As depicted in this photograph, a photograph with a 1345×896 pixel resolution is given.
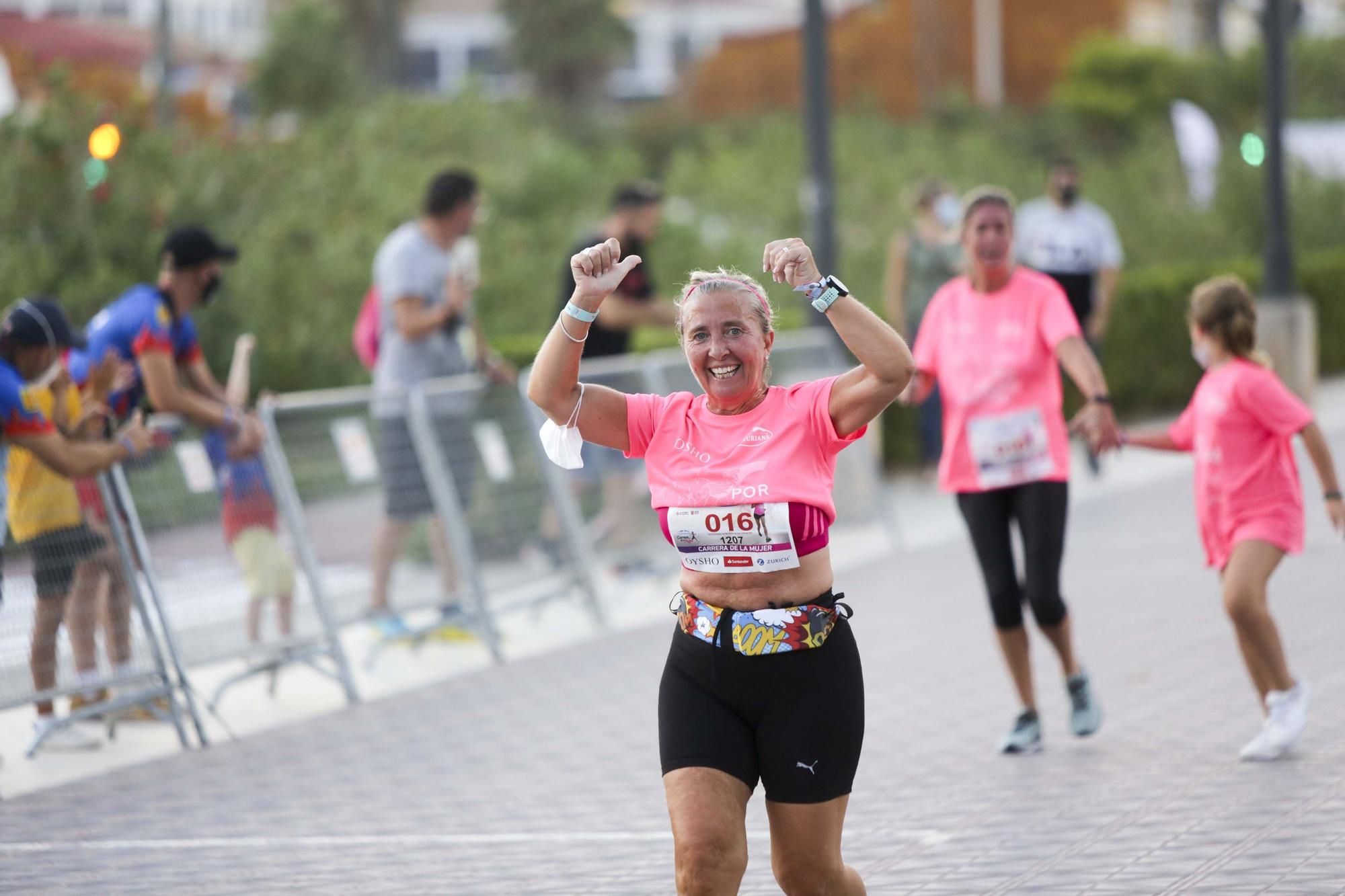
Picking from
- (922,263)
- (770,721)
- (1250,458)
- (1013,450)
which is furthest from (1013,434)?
(922,263)

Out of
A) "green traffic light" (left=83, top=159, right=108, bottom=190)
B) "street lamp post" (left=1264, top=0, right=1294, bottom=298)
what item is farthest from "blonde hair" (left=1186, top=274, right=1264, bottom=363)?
"street lamp post" (left=1264, top=0, right=1294, bottom=298)

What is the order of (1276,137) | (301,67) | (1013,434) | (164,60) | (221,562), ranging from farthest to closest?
1. (301,67)
2. (164,60)
3. (1276,137)
4. (221,562)
5. (1013,434)

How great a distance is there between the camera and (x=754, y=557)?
4.68 meters

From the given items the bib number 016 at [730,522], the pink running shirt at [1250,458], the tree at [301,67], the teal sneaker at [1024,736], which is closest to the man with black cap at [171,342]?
the teal sneaker at [1024,736]

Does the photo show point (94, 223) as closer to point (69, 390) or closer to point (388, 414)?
point (388, 414)

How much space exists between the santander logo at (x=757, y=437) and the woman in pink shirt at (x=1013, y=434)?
2.54m

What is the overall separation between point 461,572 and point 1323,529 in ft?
18.2

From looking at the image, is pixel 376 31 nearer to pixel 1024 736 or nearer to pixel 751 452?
pixel 1024 736

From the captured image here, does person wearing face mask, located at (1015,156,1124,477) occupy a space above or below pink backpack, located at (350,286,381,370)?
below

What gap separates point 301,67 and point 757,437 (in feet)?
102

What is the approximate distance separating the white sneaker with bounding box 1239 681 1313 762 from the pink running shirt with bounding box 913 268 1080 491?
113 cm

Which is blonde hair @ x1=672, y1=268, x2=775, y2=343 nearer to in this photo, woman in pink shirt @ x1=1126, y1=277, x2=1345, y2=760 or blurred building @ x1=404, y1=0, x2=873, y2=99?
woman in pink shirt @ x1=1126, y1=277, x2=1345, y2=760

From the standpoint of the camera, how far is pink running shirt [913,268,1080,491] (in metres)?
7.34

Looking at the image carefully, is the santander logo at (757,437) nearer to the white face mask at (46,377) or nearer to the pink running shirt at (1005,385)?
the pink running shirt at (1005,385)
